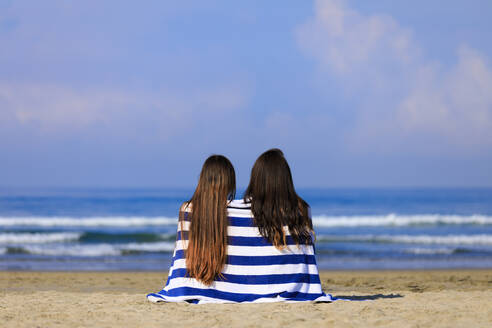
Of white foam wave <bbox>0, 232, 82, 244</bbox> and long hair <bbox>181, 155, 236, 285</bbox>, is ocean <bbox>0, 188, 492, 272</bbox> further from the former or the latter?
long hair <bbox>181, 155, 236, 285</bbox>

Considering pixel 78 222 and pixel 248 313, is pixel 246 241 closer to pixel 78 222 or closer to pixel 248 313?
pixel 248 313

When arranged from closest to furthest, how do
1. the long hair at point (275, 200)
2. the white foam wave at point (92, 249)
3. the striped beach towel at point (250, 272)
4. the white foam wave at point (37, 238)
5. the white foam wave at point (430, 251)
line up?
the long hair at point (275, 200), the striped beach towel at point (250, 272), the white foam wave at point (92, 249), the white foam wave at point (430, 251), the white foam wave at point (37, 238)

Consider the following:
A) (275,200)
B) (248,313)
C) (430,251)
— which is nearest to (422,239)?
(430,251)

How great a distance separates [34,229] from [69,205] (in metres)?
11.8

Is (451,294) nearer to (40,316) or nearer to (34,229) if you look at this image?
(40,316)

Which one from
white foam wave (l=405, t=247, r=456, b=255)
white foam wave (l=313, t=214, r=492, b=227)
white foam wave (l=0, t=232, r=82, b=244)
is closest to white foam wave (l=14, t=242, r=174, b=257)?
white foam wave (l=0, t=232, r=82, b=244)

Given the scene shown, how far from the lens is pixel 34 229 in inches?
748

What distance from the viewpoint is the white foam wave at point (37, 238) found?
1534 centimetres

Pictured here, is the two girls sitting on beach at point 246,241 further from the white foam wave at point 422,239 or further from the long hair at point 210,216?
the white foam wave at point 422,239

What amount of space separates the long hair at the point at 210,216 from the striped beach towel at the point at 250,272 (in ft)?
0.30

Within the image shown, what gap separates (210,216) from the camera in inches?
172

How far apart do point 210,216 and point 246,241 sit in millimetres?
381

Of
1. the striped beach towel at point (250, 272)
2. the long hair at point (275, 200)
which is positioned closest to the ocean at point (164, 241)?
the striped beach towel at point (250, 272)

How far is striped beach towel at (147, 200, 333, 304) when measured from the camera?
14.7 feet
